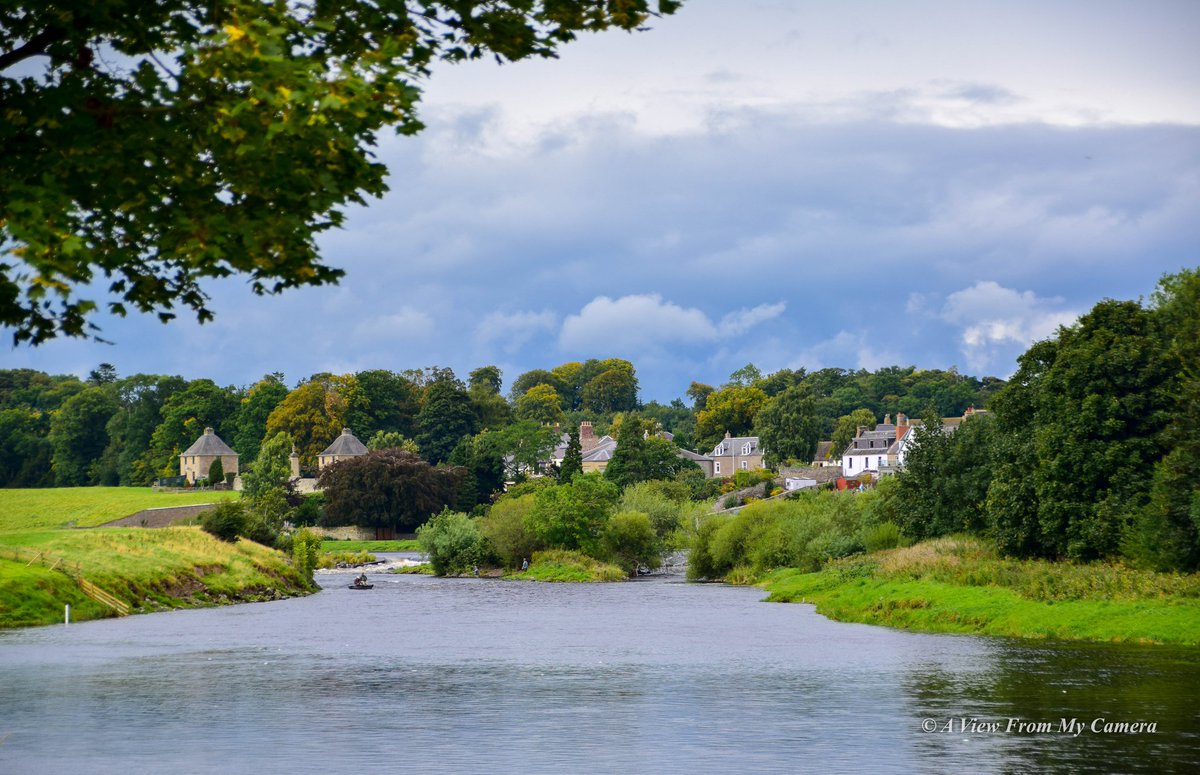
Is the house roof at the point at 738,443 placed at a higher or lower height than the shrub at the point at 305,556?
higher

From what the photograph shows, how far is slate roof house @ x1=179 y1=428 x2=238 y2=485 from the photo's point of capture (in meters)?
164

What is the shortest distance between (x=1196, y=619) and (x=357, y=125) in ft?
131

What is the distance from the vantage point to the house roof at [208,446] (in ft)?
540

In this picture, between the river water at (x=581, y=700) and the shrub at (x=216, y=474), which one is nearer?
the river water at (x=581, y=700)

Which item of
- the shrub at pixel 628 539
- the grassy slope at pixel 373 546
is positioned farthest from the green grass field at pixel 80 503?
the shrub at pixel 628 539

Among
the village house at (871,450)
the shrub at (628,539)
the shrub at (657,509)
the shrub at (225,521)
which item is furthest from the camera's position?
the village house at (871,450)

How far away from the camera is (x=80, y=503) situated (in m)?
140

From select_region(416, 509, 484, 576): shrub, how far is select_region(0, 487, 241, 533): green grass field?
122 ft

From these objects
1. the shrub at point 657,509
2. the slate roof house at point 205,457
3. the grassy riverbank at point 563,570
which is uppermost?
the slate roof house at point 205,457

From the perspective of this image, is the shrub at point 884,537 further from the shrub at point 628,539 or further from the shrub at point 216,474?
the shrub at point 216,474

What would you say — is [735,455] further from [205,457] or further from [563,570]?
[563,570]

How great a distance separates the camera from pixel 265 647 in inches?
1845

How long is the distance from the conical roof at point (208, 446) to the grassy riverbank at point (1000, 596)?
112 m

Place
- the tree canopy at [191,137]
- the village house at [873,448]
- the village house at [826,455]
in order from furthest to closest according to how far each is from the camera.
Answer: the village house at [826,455] → the village house at [873,448] → the tree canopy at [191,137]
